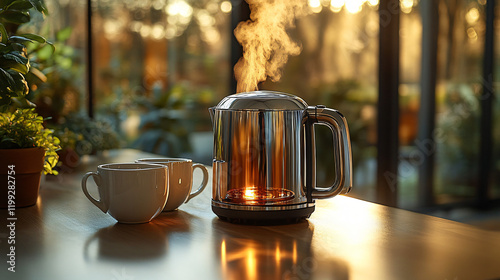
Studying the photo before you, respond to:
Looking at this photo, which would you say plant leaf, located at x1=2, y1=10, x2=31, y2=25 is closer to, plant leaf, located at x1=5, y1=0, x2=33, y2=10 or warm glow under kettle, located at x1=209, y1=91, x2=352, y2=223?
plant leaf, located at x1=5, y1=0, x2=33, y2=10

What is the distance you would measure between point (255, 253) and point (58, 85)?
1.50 meters

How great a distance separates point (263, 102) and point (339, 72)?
2.05 m

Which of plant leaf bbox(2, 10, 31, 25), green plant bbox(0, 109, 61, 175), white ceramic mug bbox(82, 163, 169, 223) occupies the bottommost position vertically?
white ceramic mug bbox(82, 163, 169, 223)

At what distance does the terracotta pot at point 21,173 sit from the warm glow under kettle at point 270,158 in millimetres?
Answer: 400

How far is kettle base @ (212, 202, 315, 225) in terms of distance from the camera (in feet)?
2.89

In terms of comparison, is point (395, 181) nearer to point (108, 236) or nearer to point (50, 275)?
point (108, 236)

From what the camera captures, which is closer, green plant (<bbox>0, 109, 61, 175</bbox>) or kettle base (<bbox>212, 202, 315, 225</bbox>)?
kettle base (<bbox>212, 202, 315, 225</bbox>)

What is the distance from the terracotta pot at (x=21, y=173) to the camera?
1016mm

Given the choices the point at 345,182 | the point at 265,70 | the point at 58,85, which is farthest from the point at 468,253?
the point at 58,85

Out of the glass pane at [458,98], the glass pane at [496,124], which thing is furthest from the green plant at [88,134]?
the glass pane at [496,124]

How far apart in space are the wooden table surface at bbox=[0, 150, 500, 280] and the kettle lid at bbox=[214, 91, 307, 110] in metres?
0.21

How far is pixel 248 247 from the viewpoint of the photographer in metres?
0.76

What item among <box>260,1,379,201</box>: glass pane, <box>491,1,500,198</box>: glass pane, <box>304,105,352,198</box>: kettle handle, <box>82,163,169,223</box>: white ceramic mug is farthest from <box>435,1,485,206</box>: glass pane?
<box>82,163,169,223</box>: white ceramic mug

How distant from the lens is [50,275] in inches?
25.3
